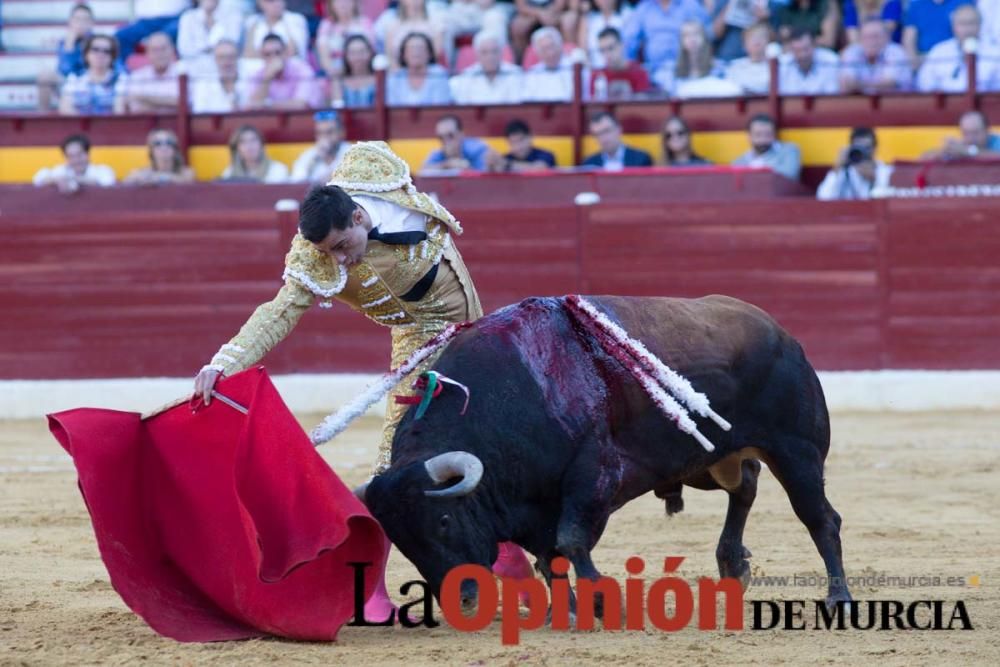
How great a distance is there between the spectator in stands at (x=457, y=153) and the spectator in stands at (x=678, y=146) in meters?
0.88

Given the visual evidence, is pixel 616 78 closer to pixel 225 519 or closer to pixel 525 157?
pixel 525 157

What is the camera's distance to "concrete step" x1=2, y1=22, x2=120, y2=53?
11062 millimetres

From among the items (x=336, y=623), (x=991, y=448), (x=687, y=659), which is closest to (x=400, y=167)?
(x=336, y=623)

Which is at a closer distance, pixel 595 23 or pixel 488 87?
pixel 488 87

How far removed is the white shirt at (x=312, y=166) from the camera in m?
8.69

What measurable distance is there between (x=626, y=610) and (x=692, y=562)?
0.91 m

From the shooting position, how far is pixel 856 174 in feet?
27.9

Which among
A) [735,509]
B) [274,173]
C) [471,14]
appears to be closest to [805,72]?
[471,14]

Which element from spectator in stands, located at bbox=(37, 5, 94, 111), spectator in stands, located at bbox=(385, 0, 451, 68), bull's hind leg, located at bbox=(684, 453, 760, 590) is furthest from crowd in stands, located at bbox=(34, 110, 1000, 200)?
bull's hind leg, located at bbox=(684, 453, 760, 590)

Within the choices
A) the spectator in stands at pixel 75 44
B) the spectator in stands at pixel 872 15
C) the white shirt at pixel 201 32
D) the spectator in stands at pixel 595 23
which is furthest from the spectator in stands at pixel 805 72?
the spectator in stands at pixel 75 44

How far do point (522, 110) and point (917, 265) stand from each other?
7.37 feet

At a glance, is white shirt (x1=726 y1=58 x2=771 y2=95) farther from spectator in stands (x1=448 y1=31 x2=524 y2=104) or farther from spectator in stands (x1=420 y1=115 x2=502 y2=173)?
spectator in stands (x1=420 y1=115 x2=502 y2=173)

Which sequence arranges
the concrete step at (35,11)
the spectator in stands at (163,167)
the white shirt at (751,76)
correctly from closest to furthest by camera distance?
1. the white shirt at (751,76)
2. the spectator in stands at (163,167)
3. the concrete step at (35,11)

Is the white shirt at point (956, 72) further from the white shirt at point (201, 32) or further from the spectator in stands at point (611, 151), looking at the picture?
the white shirt at point (201, 32)
